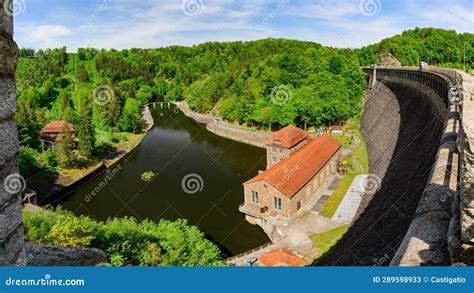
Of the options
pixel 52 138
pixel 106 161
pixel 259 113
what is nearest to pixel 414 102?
pixel 259 113

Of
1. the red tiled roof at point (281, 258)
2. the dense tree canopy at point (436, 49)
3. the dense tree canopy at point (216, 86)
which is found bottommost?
the red tiled roof at point (281, 258)

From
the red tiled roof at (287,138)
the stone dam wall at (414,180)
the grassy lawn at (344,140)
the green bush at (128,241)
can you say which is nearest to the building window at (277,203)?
the stone dam wall at (414,180)

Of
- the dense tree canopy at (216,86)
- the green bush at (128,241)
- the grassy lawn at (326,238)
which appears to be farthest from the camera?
the dense tree canopy at (216,86)

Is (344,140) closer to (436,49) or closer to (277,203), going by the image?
(277,203)

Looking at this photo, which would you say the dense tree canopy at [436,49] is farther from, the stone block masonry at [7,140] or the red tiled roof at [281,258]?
the stone block masonry at [7,140]

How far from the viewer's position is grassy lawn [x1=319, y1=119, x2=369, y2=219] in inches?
1001

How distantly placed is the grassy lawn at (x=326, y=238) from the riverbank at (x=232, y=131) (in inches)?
975

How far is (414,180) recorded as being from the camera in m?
15.2

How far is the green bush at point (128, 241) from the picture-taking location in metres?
11.2

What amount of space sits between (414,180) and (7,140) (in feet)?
49.0

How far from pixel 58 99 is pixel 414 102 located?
62.3m

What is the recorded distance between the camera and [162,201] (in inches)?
1169

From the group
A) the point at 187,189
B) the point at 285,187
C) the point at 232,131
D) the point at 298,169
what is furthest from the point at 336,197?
the point at 232,131

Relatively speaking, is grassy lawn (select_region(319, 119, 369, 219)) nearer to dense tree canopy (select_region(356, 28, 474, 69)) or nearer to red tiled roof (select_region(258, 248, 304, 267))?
red tiled roof (select_region(258, 248, 304, 267))
